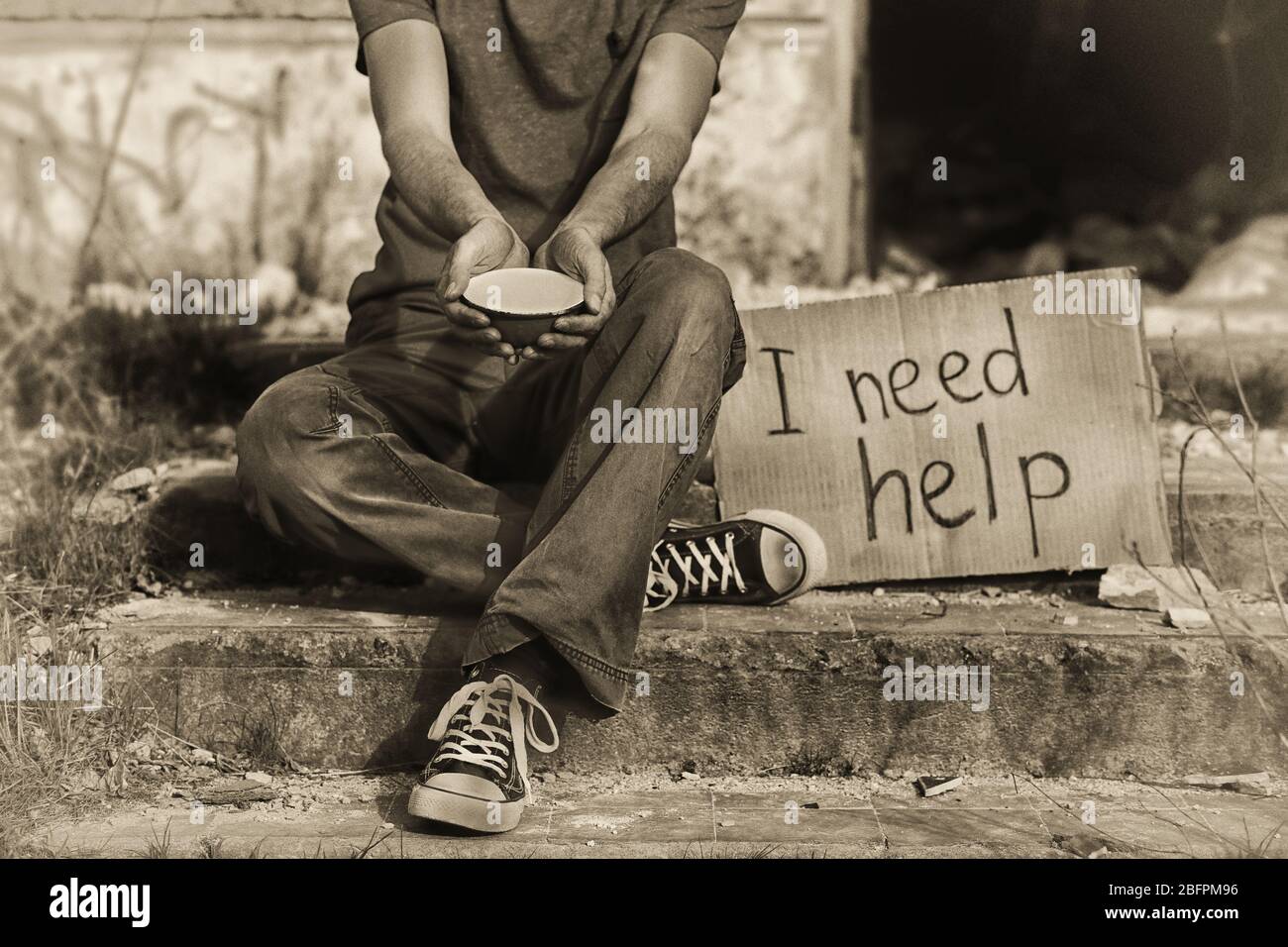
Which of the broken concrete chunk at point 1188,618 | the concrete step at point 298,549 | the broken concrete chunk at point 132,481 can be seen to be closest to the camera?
the broken concrete chunk at point 1188,618

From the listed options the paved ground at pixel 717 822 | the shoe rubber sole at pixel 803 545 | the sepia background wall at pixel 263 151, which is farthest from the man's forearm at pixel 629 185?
the sepia background wall at pixel 263 151

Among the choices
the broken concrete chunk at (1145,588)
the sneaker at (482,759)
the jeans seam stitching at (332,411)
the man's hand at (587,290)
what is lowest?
the sneaker at (482,759)

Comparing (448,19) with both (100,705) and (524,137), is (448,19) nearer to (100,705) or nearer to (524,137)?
(524,137)

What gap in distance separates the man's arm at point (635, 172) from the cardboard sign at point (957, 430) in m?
0.53

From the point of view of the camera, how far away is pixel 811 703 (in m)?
2.57

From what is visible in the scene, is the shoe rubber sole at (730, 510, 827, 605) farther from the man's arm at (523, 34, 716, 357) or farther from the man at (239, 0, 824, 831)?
the man's arm at (523, 34, 716, 357)

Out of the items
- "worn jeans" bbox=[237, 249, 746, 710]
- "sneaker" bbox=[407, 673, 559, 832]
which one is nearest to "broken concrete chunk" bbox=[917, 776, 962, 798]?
"worn jeans" bbox=[237, 249, 746, 710]

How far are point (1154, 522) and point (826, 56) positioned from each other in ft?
7.09

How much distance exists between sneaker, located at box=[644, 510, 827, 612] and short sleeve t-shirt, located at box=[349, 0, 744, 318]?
59cm

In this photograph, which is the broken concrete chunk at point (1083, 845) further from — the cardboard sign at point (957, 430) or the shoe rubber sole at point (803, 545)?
the cardboard sign at point (957, 430)

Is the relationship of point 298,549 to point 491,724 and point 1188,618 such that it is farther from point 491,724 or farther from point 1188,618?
point 1188,618

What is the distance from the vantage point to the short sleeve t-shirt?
9.51 feet

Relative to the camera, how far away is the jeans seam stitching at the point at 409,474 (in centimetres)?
261

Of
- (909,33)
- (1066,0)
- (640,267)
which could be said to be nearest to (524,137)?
(640,267)
